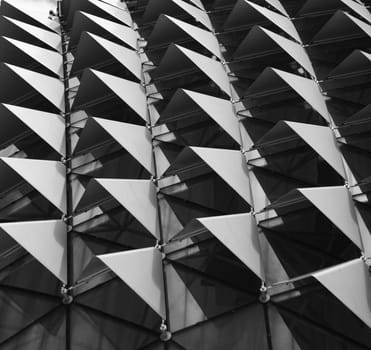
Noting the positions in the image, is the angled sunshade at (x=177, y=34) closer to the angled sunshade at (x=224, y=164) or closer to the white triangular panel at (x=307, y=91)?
the white triangular panel at (x=307, y=91)

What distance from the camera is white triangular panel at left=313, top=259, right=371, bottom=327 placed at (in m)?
9.72

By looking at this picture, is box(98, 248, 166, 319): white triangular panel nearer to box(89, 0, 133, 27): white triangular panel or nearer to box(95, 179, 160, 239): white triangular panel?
box(95, 179, 160, 239): white triangular panel

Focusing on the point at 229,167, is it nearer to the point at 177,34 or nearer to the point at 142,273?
the point at 142,273

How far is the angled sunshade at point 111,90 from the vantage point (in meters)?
15.7

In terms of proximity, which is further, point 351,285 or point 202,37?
point 202,37

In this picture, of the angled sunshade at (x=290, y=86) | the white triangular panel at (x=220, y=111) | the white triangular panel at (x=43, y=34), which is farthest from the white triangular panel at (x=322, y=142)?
the white triangular panel at (x=43, y=34)

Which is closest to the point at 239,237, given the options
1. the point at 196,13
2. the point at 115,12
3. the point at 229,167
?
the point at 229,167

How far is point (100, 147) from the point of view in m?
14.8

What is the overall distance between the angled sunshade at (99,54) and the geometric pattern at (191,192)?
0.05m

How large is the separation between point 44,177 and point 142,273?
394 cm

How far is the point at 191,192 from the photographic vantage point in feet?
42.3

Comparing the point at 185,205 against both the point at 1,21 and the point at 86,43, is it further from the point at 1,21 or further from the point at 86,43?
the point at 1,21

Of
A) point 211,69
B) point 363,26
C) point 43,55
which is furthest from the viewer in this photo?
point 43,55

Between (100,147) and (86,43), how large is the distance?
4.66 metres
